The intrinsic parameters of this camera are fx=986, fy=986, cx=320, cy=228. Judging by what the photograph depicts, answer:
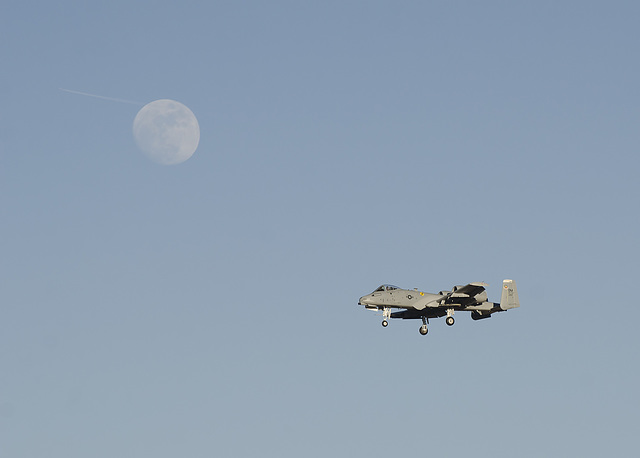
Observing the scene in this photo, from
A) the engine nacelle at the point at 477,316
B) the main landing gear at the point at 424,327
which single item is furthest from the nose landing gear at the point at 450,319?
the engine nacelle at the point at 477,316

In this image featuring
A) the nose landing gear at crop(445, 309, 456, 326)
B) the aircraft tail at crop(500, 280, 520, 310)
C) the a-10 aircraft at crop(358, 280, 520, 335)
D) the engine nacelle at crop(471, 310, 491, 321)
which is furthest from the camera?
the engine nacelle at crop(471, 310, 491, 321)

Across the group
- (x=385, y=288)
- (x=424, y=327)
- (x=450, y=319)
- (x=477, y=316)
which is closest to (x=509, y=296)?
(x=477, y=316)

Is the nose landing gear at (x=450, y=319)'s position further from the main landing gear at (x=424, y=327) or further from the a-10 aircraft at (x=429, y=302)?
the main landing gear at (x=424, y=327)

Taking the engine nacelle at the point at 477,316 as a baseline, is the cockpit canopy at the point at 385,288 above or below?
above

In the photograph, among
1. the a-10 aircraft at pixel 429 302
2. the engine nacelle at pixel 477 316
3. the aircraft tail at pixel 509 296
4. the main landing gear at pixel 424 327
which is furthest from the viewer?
the engine nacelle at pixel 477 316

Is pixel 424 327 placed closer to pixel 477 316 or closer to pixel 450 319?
pixel 450 319

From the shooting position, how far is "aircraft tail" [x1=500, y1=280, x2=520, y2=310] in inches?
4486

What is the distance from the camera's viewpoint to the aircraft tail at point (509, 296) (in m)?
114

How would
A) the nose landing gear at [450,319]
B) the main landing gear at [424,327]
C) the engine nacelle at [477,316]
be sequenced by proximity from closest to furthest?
the nose landing gear at [450,319], the main landing gear at [424,327], the engine nacelle at [477,316]

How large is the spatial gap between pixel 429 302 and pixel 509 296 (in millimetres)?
11206

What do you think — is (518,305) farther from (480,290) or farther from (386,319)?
(386,319)

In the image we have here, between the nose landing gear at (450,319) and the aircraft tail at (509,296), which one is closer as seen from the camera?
the nose landing gear at (450,319)

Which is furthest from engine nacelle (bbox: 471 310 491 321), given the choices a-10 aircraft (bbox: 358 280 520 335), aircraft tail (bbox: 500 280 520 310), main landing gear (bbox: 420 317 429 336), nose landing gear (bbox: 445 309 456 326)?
main landing gear (bbox: 420 317 429 336)

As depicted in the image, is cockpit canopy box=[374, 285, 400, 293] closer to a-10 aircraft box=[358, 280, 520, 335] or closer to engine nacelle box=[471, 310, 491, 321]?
a-10 aircraft box=[358, 280, 520, 335]
